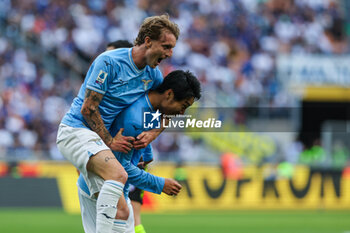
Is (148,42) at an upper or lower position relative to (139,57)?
upper

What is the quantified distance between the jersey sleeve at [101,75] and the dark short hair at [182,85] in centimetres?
54

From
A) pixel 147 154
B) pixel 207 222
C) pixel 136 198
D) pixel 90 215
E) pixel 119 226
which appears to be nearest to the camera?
pixel 119 226

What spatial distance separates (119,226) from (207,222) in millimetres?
7776

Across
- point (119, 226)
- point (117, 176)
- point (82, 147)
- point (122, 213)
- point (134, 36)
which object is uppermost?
point (134, 36)

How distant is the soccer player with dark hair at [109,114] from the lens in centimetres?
585

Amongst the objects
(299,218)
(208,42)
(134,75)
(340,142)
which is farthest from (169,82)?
(208,42)

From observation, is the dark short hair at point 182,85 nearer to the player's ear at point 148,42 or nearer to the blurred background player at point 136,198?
the player's ear at point 148,42

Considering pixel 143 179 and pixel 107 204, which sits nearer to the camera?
pixel 107 204

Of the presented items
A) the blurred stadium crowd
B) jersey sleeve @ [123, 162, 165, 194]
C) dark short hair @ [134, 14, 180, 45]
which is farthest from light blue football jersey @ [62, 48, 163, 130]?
the blurred stadium crowd

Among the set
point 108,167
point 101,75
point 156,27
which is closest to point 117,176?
point 108,167

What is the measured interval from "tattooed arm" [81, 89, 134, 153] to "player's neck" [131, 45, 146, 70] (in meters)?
0.46

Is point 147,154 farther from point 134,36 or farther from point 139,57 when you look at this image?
point 134,36

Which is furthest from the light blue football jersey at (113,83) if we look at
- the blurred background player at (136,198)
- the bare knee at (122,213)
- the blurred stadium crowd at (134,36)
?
the blurred stadium crowd at (134,36)

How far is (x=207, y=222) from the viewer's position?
1375cm
